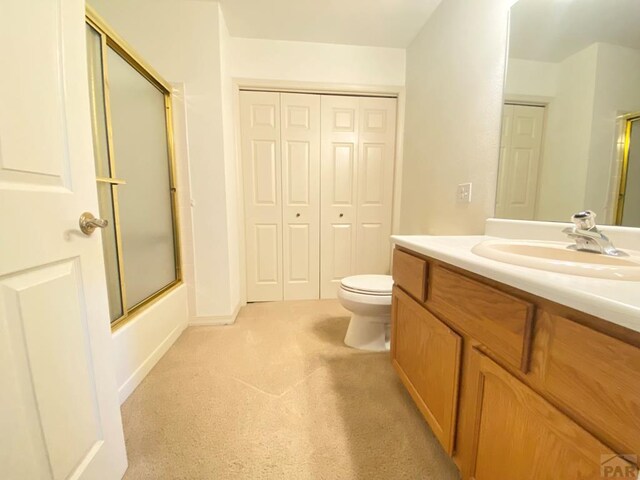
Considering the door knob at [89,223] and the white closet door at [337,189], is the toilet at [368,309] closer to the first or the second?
the white closet door at [337,189]

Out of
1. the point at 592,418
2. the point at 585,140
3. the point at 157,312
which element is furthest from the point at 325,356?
the point at 585,140

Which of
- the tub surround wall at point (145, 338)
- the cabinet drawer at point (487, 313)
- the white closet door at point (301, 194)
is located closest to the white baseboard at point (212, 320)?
the tub surround wall at point (145, 338)

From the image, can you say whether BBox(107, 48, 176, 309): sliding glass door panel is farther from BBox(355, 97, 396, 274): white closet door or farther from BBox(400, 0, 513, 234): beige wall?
BBox(400, 0, 513, 234): beige wall

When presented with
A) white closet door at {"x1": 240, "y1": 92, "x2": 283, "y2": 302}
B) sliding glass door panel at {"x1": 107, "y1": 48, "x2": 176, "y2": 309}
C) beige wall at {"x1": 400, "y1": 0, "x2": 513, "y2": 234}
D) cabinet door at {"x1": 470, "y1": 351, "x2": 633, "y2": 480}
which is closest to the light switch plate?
beige wall at {"x1": 400, "y1": 0, "x2": 513, "y2": 234}

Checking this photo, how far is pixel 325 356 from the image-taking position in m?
1.54

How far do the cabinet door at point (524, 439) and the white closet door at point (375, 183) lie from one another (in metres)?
1.81

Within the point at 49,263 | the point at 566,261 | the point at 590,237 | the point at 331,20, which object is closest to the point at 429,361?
the point at 566,261

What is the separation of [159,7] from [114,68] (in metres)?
0.74

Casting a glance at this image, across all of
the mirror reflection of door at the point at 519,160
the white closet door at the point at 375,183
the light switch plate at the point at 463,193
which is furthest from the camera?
the white closet door at the point at 375,183

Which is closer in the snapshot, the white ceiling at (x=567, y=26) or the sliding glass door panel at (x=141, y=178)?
the white ceiling at (x=567, y=26)

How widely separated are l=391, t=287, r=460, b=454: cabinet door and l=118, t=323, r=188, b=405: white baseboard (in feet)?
4.25

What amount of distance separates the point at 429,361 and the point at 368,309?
0.61 meters

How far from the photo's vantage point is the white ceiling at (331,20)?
1708 millimetres

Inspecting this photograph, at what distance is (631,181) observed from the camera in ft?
2.64
